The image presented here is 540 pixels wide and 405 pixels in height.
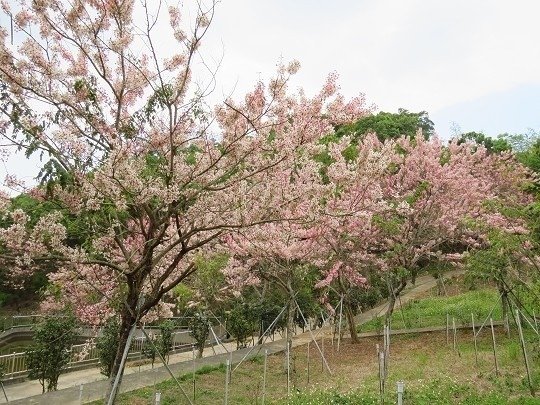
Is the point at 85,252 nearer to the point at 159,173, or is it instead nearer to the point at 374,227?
the point at 159,173

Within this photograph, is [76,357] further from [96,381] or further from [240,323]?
[240,323]

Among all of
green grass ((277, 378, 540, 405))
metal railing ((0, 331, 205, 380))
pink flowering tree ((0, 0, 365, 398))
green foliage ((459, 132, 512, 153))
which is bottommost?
green grass ((277, 378, 540, 405))

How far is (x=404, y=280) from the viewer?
15000 millimetres

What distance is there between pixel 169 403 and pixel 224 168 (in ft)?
18.9

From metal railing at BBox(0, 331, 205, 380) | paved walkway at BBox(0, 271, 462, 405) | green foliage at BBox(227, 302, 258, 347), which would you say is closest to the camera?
paved walkway at BBox(0, 271, 462, 405)

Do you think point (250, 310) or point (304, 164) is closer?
point (304, 164)

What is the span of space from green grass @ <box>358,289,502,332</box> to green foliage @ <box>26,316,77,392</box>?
11430 mm

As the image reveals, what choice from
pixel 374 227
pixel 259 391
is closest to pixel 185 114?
pixel 259 391

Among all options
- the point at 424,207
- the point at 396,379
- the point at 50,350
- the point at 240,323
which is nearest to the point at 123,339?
the point at 396,379

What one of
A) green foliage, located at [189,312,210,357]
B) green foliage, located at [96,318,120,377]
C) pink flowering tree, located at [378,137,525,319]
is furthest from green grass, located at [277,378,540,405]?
green foliage, located at [189,312,210,357]

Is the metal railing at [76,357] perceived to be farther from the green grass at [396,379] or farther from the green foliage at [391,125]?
the green foliage at [391,125]

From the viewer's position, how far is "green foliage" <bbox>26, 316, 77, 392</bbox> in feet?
40.4

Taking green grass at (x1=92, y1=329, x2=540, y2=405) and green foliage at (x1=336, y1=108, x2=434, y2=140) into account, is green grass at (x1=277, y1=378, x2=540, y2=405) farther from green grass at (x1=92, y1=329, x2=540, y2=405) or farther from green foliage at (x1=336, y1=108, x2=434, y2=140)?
green foliage at (x1=336, y1=108, x2=434, y2=140)

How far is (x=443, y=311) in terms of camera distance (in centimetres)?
2033
